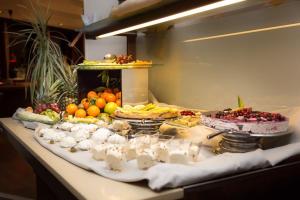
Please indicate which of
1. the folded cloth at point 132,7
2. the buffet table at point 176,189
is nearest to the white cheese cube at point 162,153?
the buffet table at point 176,189

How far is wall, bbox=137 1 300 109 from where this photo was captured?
4.75ft

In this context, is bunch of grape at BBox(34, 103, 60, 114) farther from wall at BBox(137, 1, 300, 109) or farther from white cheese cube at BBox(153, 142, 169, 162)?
white cheese cube at BBox(153, 142, 169, 162)

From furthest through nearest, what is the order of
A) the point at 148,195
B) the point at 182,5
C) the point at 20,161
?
the point at 20,161 < the point at 182,5 < the point at 148,195

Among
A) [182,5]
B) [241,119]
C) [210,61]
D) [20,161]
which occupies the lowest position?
[20,161]

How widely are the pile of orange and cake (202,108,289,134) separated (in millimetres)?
962

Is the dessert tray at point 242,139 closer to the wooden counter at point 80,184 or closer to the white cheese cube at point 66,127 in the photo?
the wooden counter at point 80,184

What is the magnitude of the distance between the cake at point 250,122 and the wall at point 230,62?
369 mm

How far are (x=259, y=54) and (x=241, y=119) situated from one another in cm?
59

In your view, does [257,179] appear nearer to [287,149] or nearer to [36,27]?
[287,149]

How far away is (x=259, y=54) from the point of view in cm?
158

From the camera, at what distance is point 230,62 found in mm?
1759

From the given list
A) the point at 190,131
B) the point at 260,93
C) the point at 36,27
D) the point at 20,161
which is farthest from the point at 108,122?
the point at 20,161

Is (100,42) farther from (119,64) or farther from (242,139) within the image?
(242,139)

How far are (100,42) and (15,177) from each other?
68.0 inches
